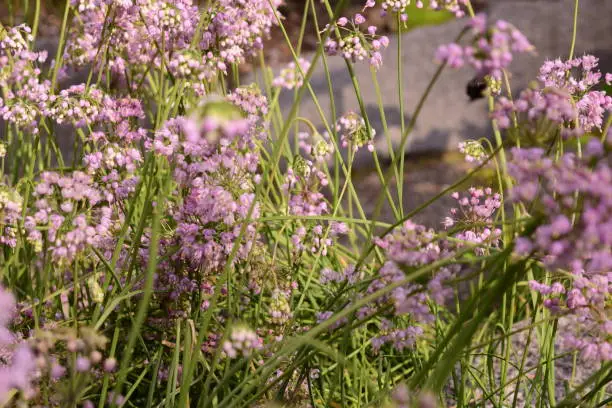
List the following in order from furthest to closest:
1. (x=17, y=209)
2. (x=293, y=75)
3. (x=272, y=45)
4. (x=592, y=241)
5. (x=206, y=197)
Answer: (x=272, y=45) → (x=293, y=75) → (x=206, y=197) → (x=17, y=209) → (x=592, y=241)

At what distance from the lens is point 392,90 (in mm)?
4887

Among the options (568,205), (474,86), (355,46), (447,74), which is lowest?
(447,74)

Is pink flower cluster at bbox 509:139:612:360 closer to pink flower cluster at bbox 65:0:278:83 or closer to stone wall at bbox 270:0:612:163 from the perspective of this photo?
pink flower cluster at bbox 65:0:278:83

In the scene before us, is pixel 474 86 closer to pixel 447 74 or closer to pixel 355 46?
pixel 355 46

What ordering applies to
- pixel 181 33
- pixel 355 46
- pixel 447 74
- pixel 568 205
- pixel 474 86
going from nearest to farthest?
pixel 568 205 < pixel 355 46 < pixel 181 33 < pixel 474 86 < pixel 447 74

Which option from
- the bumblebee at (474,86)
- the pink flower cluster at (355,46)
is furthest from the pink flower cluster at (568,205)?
the pink flower cluster at (355,46)

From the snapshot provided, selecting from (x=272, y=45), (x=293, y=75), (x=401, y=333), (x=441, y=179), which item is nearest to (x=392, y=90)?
(x=441, y=179)

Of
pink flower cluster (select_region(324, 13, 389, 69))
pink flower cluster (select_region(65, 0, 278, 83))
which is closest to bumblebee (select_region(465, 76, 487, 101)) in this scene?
pink flower cluster (select_region(324, 13, 389, 69))

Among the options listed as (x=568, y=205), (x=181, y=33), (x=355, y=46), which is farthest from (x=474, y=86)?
(x=568, y=205)

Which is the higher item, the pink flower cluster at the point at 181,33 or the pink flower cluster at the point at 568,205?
the pink flower cluster at the point at 181,33

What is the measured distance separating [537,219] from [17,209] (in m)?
0.89

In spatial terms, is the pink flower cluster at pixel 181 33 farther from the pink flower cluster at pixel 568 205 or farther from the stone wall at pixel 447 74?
the stone wall at pixel 447 74

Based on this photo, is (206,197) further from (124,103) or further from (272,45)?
(272,45)

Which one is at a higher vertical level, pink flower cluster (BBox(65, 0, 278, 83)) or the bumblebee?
pink flower cluster (BBox(65, 0, 278, 83))
